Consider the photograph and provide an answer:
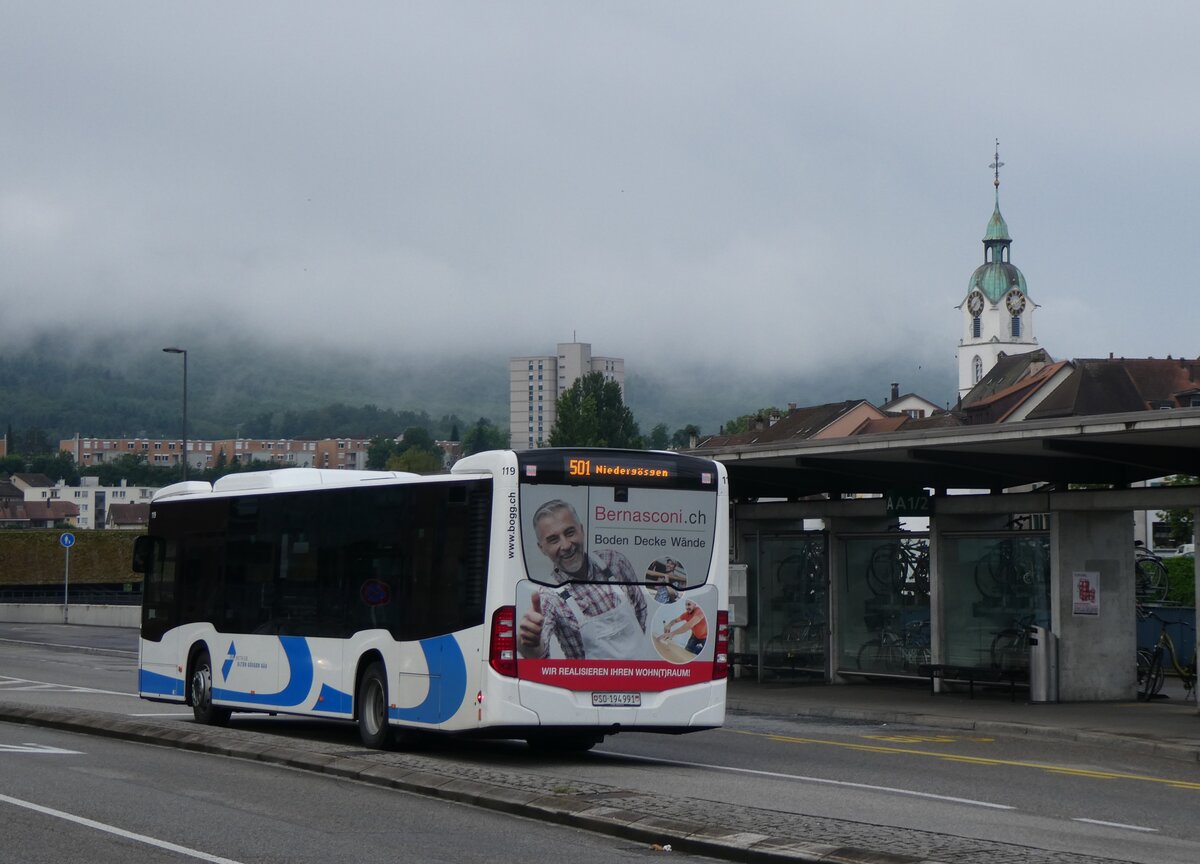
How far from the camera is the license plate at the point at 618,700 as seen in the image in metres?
15.9

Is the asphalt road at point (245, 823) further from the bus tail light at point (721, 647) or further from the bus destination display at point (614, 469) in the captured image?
the bus tail light at point (721, 647)

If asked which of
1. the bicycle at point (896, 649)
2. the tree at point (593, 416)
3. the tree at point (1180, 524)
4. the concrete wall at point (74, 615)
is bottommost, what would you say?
the concrete wall at point (74, 615)

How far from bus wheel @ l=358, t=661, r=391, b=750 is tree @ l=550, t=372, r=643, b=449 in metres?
144

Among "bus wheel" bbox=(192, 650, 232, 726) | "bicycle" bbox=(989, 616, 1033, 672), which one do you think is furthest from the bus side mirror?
"bicycle" bbox=(989, 616, 1033, 672)

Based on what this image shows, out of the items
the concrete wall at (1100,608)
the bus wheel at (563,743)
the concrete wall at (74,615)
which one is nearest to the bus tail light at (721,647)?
the bus wheel at (563,743)

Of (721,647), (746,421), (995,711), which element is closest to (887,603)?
(995,711)

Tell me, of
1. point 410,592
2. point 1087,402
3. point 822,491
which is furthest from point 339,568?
point 1087,402

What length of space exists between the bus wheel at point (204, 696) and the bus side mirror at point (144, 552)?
1940 millimetres

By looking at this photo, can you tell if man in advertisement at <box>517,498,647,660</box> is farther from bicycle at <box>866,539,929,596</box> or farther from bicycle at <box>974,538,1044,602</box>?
bicycle at <box>866,539,929,596</box>

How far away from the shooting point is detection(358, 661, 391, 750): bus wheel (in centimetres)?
1708

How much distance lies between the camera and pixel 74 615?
206 ft

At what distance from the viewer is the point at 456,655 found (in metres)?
15.9

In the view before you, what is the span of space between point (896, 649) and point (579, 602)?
45.0 ft

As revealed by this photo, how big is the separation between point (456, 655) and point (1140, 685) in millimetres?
15718
